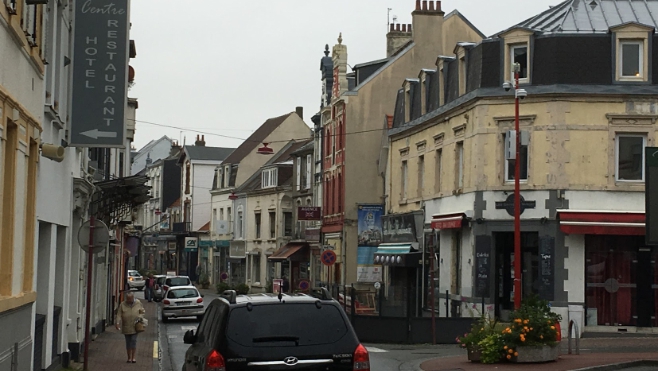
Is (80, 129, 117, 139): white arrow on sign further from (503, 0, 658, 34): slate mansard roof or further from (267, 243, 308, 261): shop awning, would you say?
(267, 243, 308, 261): shop awning

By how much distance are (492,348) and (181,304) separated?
850 inches

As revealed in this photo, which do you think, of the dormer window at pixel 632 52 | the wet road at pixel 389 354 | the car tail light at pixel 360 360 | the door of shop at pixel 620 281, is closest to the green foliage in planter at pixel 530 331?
the wet road at pixel 389 354

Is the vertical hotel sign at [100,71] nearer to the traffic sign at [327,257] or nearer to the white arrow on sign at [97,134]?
the white arrow on sign at [97,134]

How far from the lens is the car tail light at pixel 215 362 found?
10.1 metres

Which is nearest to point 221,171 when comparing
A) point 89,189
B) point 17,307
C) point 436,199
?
point 436,199

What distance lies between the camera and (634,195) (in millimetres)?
29625

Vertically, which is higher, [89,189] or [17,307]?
[89,189]

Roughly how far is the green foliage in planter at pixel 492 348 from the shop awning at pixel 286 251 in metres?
41.1

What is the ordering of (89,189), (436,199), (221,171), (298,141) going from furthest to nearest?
(221,171) → (298,141) → (436,199) → (89,189)

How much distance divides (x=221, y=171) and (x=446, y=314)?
5070 cm

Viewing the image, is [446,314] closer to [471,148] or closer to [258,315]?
[471,148]

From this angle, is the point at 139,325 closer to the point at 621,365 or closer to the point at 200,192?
the point at 621,365

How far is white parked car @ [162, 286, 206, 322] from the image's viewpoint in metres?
39.8

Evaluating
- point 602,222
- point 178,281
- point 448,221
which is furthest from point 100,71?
point 178,281
